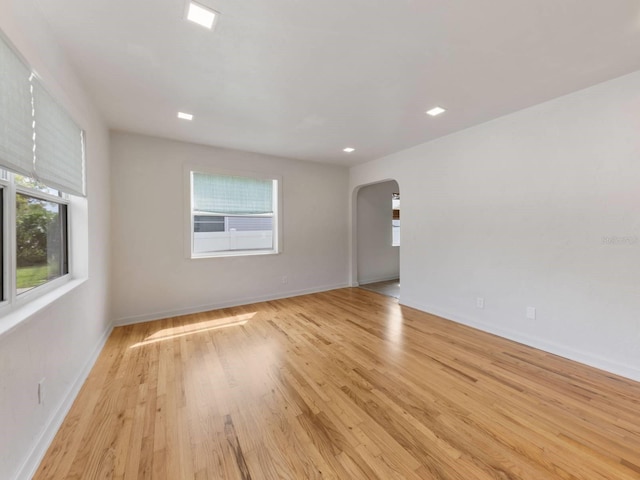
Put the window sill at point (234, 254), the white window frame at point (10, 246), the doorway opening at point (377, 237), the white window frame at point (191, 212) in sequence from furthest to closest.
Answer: the doorway opening at point (377, 237), the window sill at point (234, 254), the white window frame at point (191, 212), the white window frame at point (10, 246)

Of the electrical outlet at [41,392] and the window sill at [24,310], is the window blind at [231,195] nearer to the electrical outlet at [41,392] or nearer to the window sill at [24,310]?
the window sill at [24,310]

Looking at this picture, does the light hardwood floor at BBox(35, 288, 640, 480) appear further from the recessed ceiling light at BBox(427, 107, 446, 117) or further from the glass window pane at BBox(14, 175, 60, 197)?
the recessed ceiling light at BBox(427, 107, 446, 117)

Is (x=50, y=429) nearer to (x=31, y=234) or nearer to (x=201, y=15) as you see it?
(x=31, y=234)

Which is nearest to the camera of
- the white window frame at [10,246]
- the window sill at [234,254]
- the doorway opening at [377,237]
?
the white window frame at [10,246]

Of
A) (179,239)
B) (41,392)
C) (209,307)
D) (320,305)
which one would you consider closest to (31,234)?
(41,392)

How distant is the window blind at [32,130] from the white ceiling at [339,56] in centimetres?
48

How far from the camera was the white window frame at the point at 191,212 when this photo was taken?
151 inches

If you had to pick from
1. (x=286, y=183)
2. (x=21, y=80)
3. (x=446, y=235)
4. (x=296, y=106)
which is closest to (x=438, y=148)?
(x=446, y=235)

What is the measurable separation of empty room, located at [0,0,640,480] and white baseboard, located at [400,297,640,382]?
0.02 m

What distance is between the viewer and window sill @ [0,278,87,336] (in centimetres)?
122

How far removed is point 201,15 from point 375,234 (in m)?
5.08

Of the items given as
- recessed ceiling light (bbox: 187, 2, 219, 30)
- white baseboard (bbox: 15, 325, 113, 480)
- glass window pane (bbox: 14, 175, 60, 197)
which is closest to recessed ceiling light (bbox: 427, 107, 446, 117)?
recessed ceiling light (bbox: 187, 2, 219, 30)

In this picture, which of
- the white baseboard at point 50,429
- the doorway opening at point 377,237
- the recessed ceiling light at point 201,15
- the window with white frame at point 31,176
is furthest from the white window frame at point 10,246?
the doorway opening at point 377,237

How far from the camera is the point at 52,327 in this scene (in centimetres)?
166
